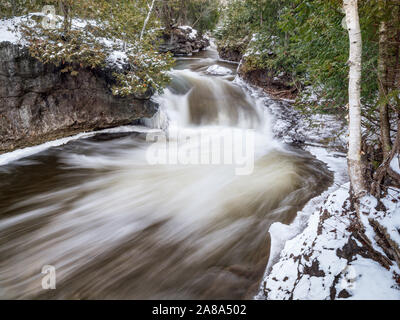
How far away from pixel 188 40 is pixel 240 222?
23.9 meters

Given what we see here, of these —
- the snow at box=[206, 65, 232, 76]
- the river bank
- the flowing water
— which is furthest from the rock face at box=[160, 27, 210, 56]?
the river bank

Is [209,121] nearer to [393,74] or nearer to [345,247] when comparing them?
[393,74]

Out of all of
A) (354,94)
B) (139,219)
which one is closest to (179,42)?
(139,219)

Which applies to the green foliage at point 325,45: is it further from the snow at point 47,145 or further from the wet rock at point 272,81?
the snow at point 47,145

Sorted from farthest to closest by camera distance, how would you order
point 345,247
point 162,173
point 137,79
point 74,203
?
1. point 137,79
2. point 162,173
3. point 74,203
4. point 345,247

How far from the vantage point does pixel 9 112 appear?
5.65 m

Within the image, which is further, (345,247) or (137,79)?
(137,79)

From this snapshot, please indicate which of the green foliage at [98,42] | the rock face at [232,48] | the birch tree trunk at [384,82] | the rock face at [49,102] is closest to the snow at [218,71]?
the rock face at [232,48]

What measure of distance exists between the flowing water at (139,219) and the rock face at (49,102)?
2.16 ft

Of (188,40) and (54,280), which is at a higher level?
(188,40)

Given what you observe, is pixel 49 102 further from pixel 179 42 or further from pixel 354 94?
pixel 179 42

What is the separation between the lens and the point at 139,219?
12.2 feet

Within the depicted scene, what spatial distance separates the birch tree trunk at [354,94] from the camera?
2223mm
